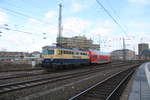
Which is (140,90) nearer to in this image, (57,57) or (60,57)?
(57,57)

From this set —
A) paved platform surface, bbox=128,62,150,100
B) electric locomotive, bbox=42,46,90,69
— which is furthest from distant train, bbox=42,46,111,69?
paved platform surface, bbox=128,62,150,100

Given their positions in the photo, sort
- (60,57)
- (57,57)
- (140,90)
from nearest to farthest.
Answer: (140,90) → (57,57) → (60,57)

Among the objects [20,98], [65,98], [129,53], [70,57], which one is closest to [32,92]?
[20,98]

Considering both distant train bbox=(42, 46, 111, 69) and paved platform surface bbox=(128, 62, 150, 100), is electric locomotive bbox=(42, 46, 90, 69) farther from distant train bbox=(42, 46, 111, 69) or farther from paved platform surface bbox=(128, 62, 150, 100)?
paved platform surface bbox=(128, 62, 150, 100)

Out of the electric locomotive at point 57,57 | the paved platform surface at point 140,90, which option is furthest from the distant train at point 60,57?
the paved platform surface at point 140,90

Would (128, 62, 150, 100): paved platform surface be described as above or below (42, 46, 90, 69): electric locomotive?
below

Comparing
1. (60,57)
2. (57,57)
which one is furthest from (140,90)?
(60,57)

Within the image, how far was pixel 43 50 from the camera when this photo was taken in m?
22.7

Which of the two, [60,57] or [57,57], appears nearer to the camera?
[57,57]

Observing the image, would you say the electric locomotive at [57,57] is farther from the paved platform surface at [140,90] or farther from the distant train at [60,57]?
the paved platform surface at [140,90]

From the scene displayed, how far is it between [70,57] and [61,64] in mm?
2906

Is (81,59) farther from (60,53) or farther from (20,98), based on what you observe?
(20,98)

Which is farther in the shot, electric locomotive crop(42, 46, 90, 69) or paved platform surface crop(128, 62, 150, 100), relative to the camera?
electric locomotive crop(42, 46, 90, 69)

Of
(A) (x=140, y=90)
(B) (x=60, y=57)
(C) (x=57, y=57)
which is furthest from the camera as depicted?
(B) (x=60, y=57)
